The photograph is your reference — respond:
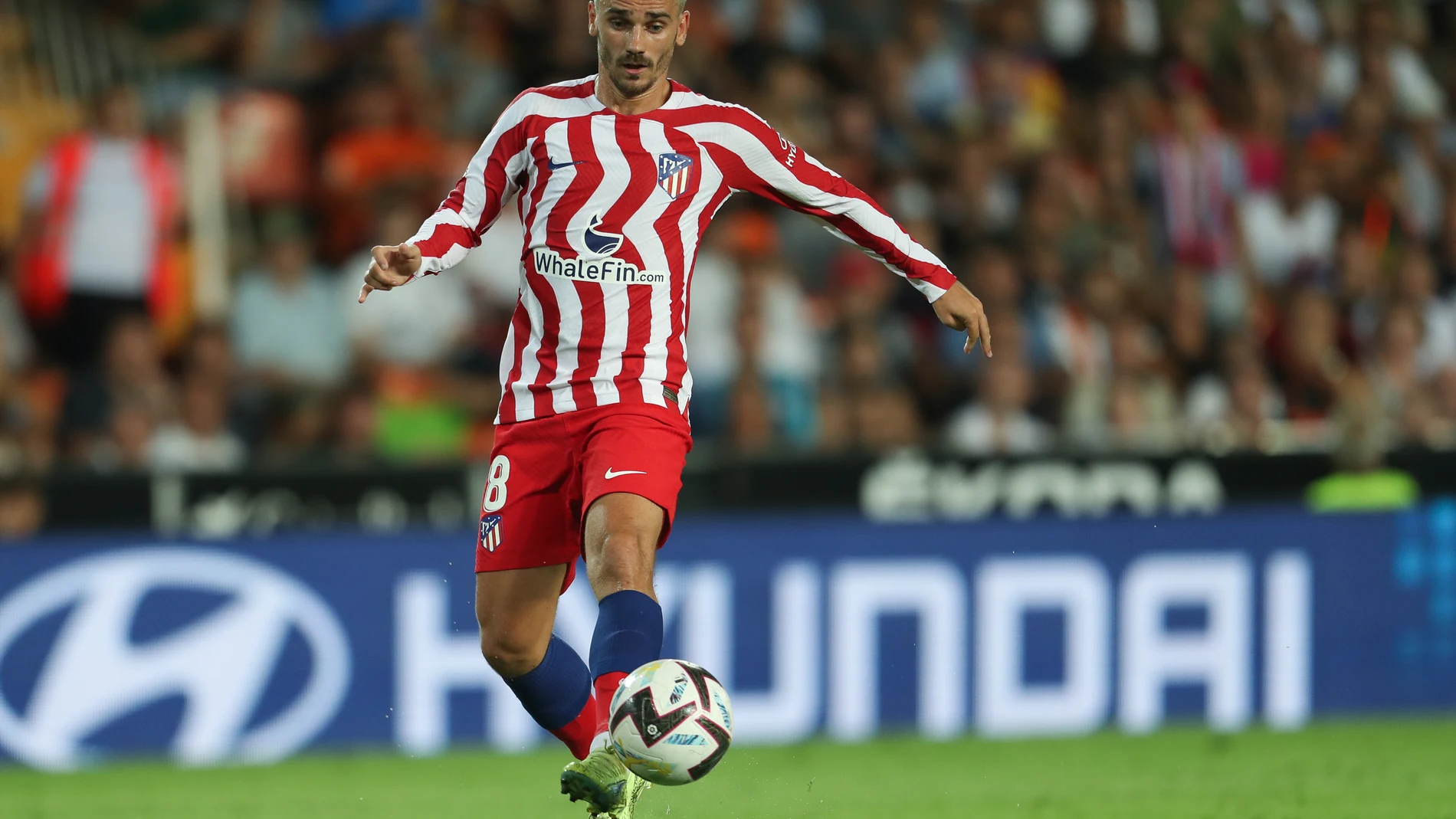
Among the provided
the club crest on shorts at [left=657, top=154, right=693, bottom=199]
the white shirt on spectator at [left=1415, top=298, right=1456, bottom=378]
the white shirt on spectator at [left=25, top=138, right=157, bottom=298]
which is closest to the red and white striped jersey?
the club crest on shorts at [left=657, top=154, right=693, bottom=199]

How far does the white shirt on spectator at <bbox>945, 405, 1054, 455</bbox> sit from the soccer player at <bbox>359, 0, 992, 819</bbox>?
4.75m

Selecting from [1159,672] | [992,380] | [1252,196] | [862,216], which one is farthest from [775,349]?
[862,216]

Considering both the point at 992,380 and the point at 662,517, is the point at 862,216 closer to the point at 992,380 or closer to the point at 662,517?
the point at 662,517

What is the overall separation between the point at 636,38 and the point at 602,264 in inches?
23.3

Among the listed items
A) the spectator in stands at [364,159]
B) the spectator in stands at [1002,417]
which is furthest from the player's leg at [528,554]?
the spectator in stands at [364,159]

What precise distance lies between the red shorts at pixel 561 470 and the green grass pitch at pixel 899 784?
1513 mm

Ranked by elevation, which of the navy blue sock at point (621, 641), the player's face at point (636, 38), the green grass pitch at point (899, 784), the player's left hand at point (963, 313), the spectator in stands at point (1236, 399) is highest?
the player's face at point (636, 38)

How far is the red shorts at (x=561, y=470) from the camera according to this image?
16.4 ft

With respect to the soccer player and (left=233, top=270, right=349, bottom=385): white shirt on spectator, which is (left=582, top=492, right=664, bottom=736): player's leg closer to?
the soccer player

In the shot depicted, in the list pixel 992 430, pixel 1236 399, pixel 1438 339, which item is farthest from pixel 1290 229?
pixel 992 430

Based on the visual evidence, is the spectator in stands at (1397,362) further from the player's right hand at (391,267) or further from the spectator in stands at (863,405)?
the player's right hand at (391,267)

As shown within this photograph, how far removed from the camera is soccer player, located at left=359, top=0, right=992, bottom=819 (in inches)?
201

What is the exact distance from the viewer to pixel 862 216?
5.30m

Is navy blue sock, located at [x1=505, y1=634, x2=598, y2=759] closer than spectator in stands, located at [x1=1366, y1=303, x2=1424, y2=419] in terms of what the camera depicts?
Yes
